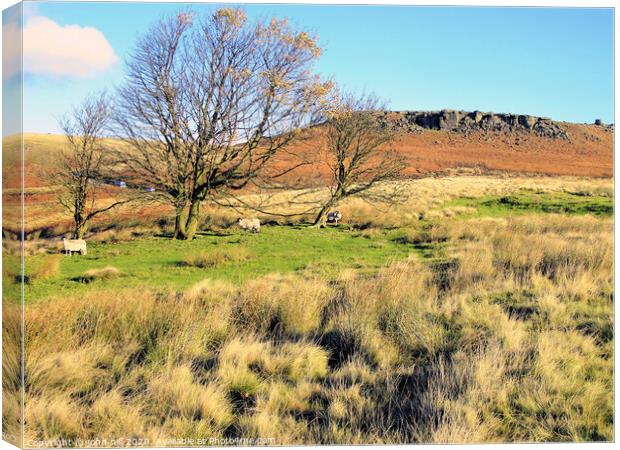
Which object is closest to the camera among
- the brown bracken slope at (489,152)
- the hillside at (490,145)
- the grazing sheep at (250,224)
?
the brown bracken slope at (489,152)

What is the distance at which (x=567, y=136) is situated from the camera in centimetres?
571

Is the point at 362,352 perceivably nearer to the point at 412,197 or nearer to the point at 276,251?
the point at 276,251

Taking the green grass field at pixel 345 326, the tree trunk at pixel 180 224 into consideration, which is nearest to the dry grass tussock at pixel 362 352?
the green grass field at pixel 345 326

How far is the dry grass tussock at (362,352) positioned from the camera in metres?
4.60

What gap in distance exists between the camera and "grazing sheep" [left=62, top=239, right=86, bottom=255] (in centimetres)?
516

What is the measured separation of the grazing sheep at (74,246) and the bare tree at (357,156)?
7.72 feet

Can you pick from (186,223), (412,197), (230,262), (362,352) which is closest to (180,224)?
(186,223)

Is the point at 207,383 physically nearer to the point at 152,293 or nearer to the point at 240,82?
the point at 152,293

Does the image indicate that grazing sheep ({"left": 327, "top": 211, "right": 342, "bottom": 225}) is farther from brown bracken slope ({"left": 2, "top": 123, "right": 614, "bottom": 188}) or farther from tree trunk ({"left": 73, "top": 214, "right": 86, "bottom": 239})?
tree trunk ({"left": 73, "top": 214, "right": 86, "bottom": 239})

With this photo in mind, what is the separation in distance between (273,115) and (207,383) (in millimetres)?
2576

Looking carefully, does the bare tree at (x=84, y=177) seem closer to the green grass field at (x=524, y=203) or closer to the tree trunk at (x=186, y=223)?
the tree trunk at (x=186, y=223)

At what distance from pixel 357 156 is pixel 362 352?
2124 millimetres

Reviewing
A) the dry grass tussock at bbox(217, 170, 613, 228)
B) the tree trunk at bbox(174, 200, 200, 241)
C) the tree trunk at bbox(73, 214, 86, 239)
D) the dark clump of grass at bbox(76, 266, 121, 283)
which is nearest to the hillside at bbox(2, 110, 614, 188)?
the dry grass tussock at bbox(217, 170, 613, 228)

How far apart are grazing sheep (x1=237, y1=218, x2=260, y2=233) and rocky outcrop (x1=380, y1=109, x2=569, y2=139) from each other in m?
1.72
